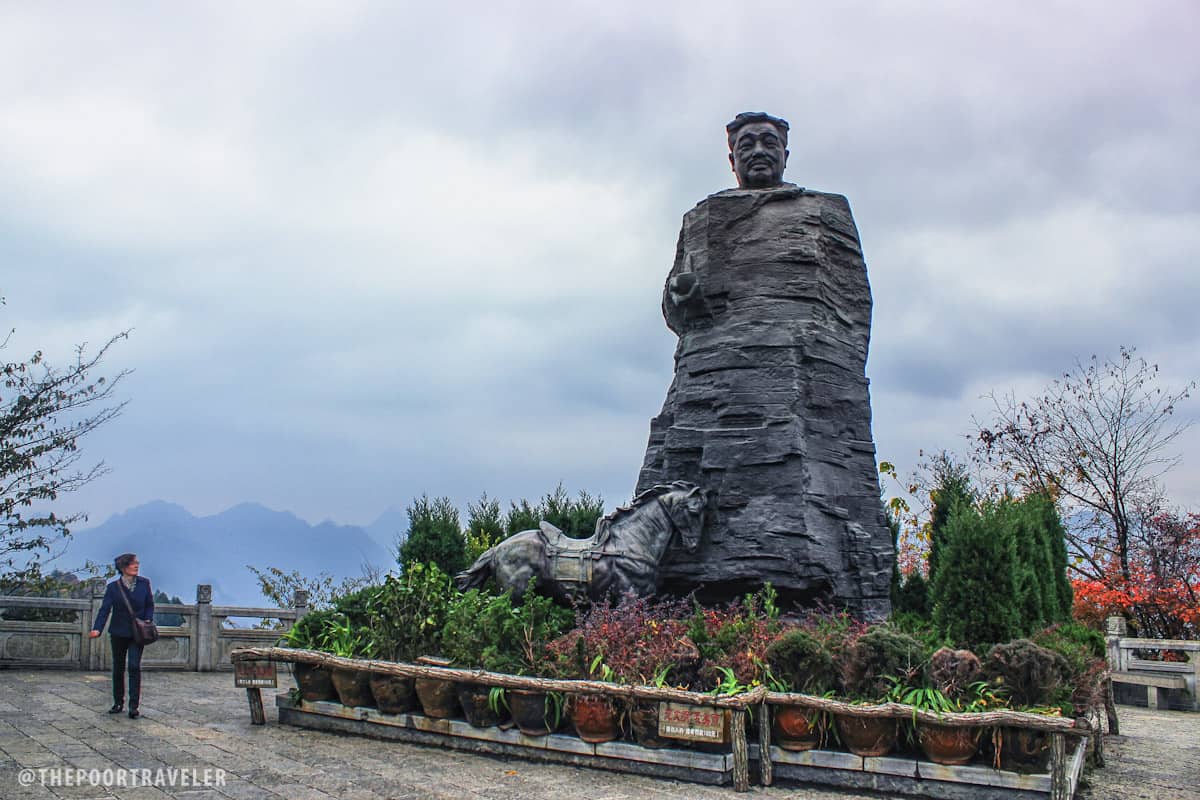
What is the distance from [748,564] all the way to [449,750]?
340cm

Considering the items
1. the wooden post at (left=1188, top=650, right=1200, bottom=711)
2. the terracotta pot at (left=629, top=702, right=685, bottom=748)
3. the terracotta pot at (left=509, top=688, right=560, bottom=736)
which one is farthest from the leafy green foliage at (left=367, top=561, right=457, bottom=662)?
the wooden post at (left=1188, top=650, right=1200, bottom=711)

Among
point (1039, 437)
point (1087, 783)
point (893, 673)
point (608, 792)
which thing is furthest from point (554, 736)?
point (1039, 437)

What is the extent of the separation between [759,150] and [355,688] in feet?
23.0

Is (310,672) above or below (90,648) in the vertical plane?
above

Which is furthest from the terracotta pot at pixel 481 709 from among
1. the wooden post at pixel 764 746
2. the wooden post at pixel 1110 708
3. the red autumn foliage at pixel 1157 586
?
the red autumn foliage at pixel 1157 586

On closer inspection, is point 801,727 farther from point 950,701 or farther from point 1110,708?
point 1110,708

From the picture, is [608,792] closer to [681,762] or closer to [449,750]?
[681,762]

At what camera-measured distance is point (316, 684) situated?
292 inches

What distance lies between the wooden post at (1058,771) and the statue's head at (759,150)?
6.76m

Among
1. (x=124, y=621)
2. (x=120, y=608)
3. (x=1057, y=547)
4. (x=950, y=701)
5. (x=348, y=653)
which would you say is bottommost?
(x=950, y=701)

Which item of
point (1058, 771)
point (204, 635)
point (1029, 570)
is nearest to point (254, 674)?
point (1058, 771)

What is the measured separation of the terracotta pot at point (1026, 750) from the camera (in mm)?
5223

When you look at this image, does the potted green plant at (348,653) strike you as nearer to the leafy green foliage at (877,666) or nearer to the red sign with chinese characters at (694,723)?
the red sign with chinese characters at (694,723)

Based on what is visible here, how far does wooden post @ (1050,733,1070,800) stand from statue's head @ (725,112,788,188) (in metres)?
6.76
